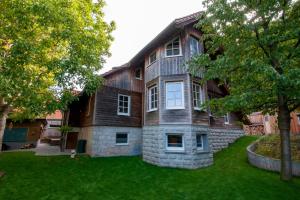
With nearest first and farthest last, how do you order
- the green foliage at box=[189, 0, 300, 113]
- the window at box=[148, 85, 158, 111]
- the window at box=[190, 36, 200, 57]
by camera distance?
the green foliage at box=[189, 0, 300, 113]
the window at box=[190, 36, 200, 57]
the window at box=[148, 85, 158, 111]

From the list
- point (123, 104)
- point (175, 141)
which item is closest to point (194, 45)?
point (175, 141)

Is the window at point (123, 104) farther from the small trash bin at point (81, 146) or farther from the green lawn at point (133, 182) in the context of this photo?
the green lawn at point (133, 182)

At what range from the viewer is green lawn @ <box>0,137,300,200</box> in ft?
21.7

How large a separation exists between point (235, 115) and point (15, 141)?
24154 mm

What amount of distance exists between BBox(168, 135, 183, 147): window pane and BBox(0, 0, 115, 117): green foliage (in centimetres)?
578

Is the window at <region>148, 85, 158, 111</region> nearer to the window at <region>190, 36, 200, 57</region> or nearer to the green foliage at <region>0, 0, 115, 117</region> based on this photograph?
the window at <region>190, 36, 200, 57</region>

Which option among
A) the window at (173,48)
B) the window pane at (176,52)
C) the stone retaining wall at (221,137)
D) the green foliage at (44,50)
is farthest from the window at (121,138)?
the window pane at (176,52)

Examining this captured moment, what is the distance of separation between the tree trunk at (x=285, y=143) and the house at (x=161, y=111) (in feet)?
12.7

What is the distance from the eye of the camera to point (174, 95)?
11.4m

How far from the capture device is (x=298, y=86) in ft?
20.6

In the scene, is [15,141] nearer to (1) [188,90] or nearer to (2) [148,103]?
(2) [148,103]

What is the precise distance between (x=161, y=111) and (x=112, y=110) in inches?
183

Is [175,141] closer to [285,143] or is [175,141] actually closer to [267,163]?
[267,163]

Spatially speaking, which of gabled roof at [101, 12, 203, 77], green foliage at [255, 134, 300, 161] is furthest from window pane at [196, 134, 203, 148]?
gabled roof at [101, 12, 203, 77]
